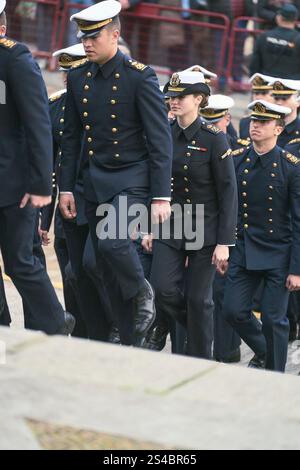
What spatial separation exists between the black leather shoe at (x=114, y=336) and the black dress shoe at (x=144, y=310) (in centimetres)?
71

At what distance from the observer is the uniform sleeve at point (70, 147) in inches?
298

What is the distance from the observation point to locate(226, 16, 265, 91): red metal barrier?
1553cm

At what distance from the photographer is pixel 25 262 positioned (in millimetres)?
6883

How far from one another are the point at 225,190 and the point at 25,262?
1.63 meters

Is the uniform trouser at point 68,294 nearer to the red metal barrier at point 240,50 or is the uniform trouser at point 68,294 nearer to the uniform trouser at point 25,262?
the uniform trouser at point 25,262

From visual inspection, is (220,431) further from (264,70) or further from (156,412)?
(264,70)

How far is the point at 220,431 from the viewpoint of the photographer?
4.51m

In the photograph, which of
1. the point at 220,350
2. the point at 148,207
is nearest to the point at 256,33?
the point at 220,350

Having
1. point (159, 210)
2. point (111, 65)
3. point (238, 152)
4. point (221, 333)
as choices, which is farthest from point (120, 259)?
point (221, 333)

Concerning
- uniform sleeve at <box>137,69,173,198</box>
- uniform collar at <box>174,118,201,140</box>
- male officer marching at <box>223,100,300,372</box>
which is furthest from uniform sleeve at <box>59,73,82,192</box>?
male officer marching at <box>223,100,300,372</box>

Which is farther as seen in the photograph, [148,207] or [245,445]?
[148,207]

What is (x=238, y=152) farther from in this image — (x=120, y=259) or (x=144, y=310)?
(x=120, y=259)
